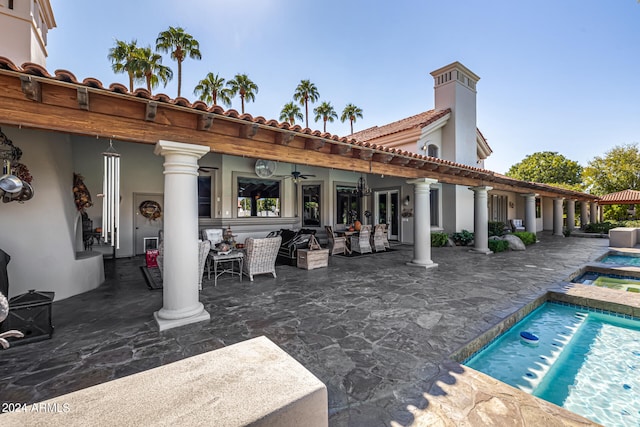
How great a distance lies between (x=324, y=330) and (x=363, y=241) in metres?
6.38

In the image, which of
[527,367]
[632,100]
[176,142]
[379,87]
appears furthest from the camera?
[632,100]

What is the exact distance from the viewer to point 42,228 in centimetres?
451


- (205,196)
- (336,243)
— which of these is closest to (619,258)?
(336,243)

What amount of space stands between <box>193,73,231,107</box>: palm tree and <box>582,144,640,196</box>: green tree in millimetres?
35688

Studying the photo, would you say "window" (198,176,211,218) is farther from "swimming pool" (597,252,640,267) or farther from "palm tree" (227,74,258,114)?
"swimming pool" (597,252,640,267)

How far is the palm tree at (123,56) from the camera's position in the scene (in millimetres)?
13656

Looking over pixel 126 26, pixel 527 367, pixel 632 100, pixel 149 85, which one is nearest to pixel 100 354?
pixel 527 367

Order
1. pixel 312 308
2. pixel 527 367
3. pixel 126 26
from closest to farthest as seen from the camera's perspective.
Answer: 1. pixel 527 367
2. pixel 312 308
3. pixel 126 26

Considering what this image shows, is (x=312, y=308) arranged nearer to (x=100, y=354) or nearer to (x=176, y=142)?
(x=100, y=354)

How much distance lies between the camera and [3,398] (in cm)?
234

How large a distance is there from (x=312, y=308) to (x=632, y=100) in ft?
86.0

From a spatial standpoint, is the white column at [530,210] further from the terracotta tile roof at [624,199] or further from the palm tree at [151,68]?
the palm tree at [151,68]

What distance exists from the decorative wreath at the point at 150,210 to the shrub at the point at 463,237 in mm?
12229

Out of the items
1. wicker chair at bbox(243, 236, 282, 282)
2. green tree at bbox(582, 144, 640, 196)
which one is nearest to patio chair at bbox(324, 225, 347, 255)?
wicker chair at bbox(243, 236, 282, 282)
